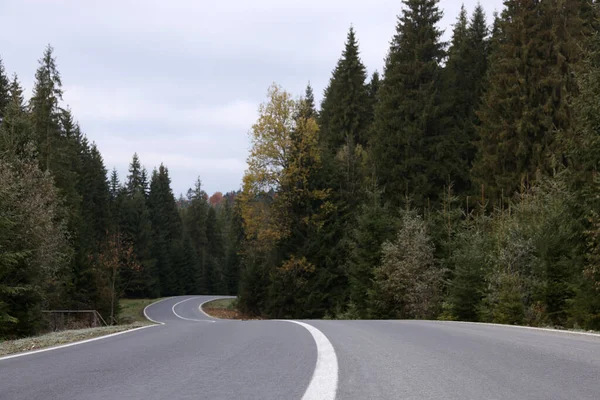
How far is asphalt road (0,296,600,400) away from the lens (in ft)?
12.9

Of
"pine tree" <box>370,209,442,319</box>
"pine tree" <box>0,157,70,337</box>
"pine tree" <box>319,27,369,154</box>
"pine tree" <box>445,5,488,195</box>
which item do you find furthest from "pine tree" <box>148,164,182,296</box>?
"pine tree" <box>370,209,442,319</box>

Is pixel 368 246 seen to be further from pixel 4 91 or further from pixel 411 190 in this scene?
pixel 4 91

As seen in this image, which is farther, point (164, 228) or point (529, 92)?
point (164, 228)

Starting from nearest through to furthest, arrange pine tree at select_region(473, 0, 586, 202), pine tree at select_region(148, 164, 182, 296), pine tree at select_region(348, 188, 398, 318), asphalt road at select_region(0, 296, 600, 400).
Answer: asphalt road at select_region(0, 296, 600, 400)
pine tree at select_region(348, 188, 398, 318)
pine tree at select_region(473, 0, 586, 202)
pine tree at select_region(148, 164, 182, 296)

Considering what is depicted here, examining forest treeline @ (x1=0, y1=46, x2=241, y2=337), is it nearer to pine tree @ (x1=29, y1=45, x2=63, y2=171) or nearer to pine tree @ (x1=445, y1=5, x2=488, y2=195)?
pine tree @ (x1=29, y1=45, x2=63, y2=171)

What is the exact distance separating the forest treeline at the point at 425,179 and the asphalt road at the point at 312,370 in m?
13.2

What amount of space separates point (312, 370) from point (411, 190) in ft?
114

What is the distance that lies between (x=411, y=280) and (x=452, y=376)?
70.3 ft

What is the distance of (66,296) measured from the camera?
36.2 meters

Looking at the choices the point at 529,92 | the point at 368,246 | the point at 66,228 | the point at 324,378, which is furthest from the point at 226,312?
the point at 324,378

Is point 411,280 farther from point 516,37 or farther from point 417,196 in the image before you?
point 516,37

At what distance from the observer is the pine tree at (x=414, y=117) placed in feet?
126

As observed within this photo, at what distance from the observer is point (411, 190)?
38.5 meters

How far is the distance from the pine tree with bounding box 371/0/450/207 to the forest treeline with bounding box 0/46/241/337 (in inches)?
620
